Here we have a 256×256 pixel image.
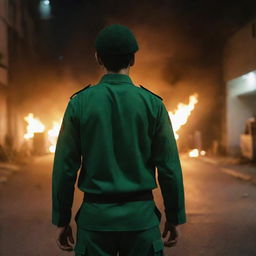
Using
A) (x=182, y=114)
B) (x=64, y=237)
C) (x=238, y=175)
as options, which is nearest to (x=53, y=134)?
(x=182, y=114)

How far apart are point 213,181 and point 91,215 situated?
9506 millimetres

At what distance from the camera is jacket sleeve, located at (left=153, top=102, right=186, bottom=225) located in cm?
225

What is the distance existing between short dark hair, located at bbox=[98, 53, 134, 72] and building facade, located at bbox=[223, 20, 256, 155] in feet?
48.1

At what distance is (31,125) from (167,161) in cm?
2183

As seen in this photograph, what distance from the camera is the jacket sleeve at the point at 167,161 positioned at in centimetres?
225

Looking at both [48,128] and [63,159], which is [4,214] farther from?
[48,128]

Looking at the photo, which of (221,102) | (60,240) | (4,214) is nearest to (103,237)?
(60,240)

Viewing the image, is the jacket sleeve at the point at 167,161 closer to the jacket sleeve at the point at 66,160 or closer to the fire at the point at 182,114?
the jacket sleeve at the point at 66,160

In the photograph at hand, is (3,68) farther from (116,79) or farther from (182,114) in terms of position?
(116,79)

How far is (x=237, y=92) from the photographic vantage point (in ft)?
60.5

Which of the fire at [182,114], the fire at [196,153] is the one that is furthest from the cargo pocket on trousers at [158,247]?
the fire at [182,114]

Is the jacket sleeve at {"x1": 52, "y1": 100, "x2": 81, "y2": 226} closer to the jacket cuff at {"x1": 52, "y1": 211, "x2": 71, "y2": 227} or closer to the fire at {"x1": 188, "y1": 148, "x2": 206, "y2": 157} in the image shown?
the jacket cuff at {"x1": 52, "y1": 211, "x2": 71, "y2": 227}

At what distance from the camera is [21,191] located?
987 cm

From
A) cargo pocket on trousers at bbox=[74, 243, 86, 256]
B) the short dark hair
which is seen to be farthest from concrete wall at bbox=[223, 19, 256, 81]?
cargo pocket on trousers at bbox=[74, 243, 86, 256]
